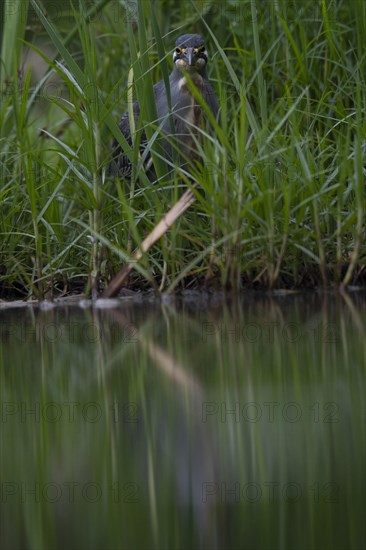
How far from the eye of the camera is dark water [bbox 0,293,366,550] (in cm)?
175

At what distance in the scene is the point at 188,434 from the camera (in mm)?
2229

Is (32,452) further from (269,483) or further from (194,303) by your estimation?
(194,303)

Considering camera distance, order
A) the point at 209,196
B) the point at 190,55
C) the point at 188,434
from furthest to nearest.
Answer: the point at 190,55 < the point at 209,196 < the point at 188,434

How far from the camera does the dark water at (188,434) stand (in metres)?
1.75

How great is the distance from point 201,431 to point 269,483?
40cm

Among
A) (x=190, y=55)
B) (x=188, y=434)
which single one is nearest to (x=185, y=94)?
Result: (x=190, y=55)

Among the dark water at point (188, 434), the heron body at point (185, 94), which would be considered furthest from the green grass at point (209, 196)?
the dark water at point (188, 434)

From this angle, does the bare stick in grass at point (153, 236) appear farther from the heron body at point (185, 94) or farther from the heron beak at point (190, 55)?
the heron beak at point (190, 55)

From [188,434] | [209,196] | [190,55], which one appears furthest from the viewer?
[190,55]

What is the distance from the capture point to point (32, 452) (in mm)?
2195

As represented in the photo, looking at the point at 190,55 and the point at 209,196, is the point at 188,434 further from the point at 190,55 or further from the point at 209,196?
the point at 190,55

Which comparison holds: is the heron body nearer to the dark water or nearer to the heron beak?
the heron beak

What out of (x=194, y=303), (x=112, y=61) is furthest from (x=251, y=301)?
(x=112, y=61)

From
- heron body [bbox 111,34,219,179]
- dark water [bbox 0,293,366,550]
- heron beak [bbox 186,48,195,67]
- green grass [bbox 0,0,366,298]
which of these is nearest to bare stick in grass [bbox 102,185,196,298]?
green grass [bbox 0,0,366,298]
